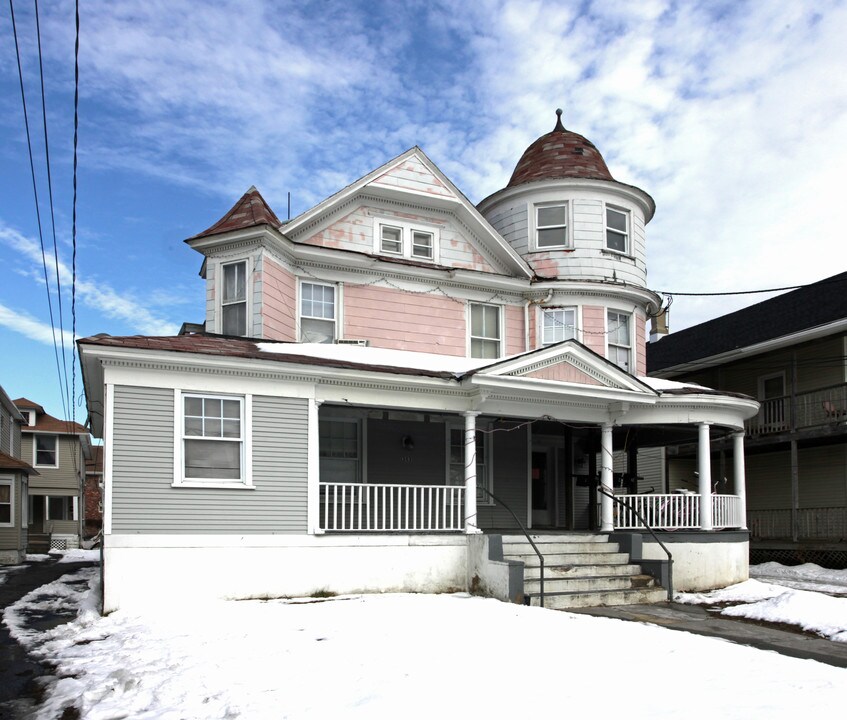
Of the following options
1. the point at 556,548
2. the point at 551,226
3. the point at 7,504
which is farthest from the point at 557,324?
the point at 7,504

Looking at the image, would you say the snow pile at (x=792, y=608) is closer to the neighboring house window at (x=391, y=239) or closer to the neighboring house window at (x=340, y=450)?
the neighboring house window at (x=340, y=450)

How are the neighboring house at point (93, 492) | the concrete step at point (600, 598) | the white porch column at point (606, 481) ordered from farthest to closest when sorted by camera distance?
the neighboring house at point (93, 492) < the white porch column at point (606, 481) < the concrete step at point (600, 598)

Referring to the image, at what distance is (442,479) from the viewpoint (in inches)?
696

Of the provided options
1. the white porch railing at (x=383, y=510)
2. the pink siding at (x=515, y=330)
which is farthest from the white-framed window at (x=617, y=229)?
the white porch railing at (x=383, y=510)

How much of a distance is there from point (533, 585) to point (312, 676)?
19.6 feet

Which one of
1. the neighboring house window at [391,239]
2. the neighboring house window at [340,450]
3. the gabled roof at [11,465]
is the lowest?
the gabled roof at [11,465]

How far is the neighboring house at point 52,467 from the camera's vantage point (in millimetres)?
39125

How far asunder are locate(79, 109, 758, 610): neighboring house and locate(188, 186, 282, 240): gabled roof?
0.06 m

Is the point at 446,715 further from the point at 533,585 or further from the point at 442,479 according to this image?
the point at 442,479

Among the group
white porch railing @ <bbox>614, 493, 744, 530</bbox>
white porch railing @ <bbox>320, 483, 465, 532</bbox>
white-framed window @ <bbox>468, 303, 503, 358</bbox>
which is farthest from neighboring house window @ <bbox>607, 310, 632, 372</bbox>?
white porch railing @ <bbox>320, 483, 465, 532</bbox>

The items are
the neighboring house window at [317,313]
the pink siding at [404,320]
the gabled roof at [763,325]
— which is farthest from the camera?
the gabled roof at [763,325]

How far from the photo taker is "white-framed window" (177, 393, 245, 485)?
12.7 metres

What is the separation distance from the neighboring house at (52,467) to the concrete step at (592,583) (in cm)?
3060

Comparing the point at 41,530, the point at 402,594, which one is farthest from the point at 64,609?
the point at 41,530
